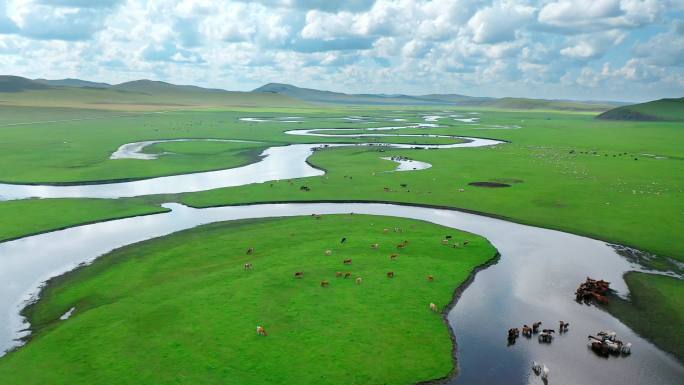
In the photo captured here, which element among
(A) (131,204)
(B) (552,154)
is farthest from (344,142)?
→ (A) (131,204)

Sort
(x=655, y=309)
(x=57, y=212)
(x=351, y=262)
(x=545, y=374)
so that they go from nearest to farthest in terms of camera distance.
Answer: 1. (x=545, y=374)
2. (x=655, y=309)
3. (x=351, y=262)
4. (x=57, y=212)

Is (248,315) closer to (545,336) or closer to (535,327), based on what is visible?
(535,327)

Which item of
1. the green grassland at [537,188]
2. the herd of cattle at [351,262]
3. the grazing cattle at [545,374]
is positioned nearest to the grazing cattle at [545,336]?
the grazing cattle at [545,374]

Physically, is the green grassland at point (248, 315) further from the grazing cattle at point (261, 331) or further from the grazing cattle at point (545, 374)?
the grazing cattle at point (545, 374)

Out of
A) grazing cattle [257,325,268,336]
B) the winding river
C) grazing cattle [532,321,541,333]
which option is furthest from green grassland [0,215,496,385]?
grazing cattle [532,321,541,333]

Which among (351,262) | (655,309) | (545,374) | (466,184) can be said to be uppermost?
(351,262)

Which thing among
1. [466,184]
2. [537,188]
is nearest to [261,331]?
[466,184]
